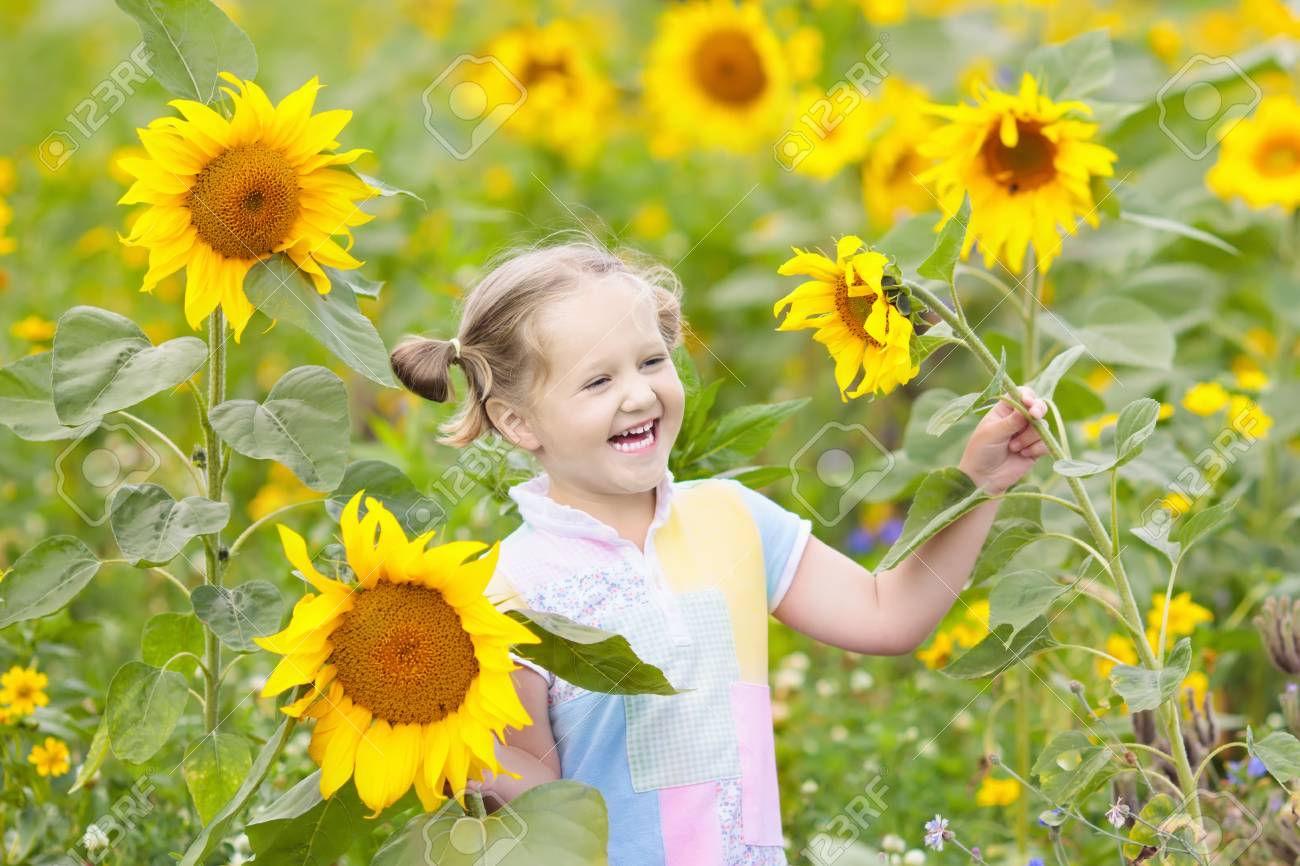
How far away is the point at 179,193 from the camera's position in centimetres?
144

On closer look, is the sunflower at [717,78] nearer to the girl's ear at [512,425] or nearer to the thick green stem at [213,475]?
the girl's ear at [512,425]

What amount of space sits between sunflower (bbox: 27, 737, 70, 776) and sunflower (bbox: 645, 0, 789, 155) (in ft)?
8.02

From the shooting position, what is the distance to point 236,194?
1442 millimetres

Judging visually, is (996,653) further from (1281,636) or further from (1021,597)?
(1281,636)

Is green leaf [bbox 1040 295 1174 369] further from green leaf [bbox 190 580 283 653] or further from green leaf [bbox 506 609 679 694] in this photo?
green leaf [bbox 190 580 283 653]

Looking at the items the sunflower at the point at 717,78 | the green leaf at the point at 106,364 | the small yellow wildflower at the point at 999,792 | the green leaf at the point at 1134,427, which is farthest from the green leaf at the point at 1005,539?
the sunflower at the point at 717,78

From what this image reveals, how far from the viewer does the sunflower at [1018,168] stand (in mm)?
1764

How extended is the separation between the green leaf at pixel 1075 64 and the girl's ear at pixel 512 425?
0.85 metres

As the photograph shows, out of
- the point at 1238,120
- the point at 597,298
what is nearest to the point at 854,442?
the point at 1238,120

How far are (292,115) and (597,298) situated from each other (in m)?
0.38

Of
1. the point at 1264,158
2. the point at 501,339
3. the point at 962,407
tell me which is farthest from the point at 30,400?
the point at 1264,158

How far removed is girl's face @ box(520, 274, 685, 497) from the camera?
157 centimetres

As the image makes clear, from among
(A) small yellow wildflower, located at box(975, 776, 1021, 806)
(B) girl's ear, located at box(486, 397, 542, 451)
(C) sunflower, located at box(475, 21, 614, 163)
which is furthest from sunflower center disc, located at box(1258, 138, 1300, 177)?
(C) sunflower, located at box(475, 21, 614, 163)

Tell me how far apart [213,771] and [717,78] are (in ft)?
8.59
